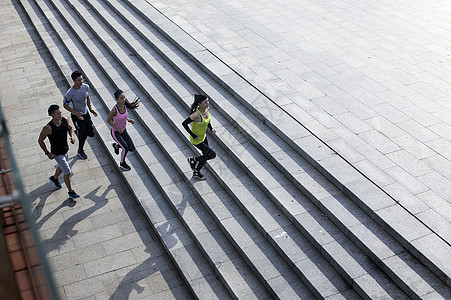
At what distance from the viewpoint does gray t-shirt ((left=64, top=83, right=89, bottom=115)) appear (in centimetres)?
948

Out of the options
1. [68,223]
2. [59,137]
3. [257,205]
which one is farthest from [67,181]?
[257,205]

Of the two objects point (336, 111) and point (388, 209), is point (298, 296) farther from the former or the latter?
point (336, 111)

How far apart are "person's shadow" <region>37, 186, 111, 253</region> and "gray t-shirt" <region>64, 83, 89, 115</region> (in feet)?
5.19

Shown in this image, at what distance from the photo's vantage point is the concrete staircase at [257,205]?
23.1 feet

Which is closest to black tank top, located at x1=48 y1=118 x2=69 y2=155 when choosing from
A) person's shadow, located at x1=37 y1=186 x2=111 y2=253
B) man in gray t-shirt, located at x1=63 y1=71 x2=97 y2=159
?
man in gray t-shirt, located at x1=63 y1=71 x2=97 y2=159

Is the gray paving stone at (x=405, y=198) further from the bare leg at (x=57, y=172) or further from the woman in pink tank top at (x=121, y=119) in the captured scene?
the bare leg at (x=57, y=172)

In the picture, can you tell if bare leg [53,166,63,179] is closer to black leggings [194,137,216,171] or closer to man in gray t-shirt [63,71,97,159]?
man in gray t-shirt [63,71,97,159]

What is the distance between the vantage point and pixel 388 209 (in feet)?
24.8

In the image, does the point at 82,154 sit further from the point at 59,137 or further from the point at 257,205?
the point at 257,205

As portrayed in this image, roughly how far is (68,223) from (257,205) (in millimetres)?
3275

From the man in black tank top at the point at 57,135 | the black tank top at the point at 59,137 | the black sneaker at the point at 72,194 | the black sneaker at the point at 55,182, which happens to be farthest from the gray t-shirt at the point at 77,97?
the black sneaker at the point at 72,194

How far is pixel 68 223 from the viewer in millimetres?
8922

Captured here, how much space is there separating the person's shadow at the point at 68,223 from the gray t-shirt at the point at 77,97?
62.3 inches

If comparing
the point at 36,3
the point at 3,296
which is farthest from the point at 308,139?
the point at 36,3
